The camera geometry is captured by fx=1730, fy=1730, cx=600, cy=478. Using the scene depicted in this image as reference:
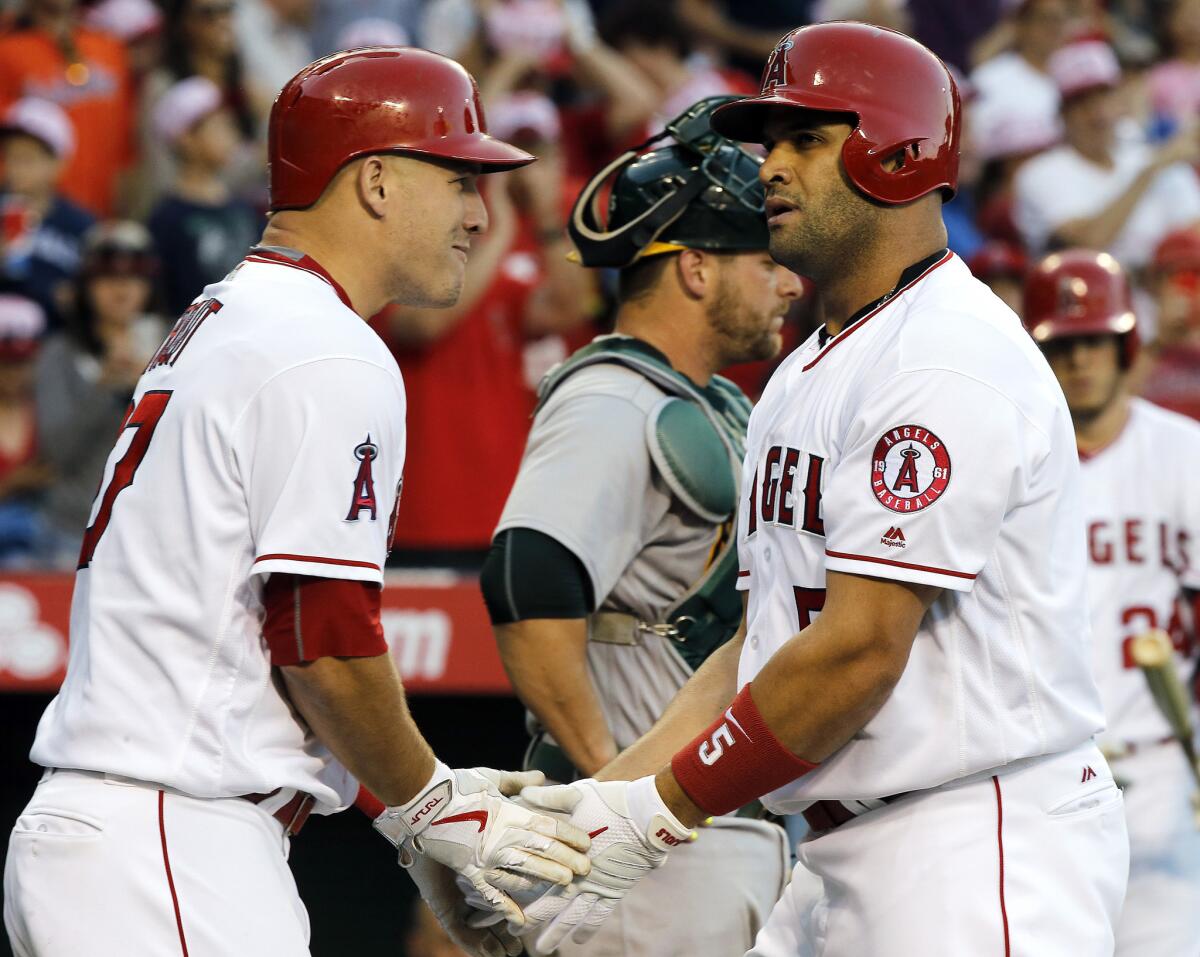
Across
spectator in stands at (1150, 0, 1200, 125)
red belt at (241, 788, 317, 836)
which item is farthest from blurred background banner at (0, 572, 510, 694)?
spectator in stands at (1150, 0, 1200, 125)

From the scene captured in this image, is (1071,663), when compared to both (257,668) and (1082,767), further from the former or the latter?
(257,668)

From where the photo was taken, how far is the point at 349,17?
8742 millimetres

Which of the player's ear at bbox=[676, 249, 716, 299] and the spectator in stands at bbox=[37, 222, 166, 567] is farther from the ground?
the player's ear at bbox=[676, 249, 716, 299]

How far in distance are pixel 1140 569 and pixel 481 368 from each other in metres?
2.95

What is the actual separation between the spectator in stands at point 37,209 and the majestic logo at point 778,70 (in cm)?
469

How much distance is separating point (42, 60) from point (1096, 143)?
16.5ft

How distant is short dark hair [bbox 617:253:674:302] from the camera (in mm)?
3994

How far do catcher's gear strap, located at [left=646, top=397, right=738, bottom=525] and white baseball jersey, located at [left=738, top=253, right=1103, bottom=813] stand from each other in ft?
2.18

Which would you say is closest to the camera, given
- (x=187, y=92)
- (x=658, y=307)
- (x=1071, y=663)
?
(x=1071, y=663)

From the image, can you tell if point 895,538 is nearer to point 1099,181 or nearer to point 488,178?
point 488,178

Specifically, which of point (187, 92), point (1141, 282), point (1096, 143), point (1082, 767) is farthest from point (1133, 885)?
point (187, 92)

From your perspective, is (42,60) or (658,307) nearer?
(658,307)

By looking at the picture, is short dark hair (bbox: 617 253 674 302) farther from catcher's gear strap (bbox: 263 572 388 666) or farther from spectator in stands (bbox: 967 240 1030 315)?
spectator in stands (bbox: 967 240 1030 315)

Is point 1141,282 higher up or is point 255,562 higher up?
point 255,562
